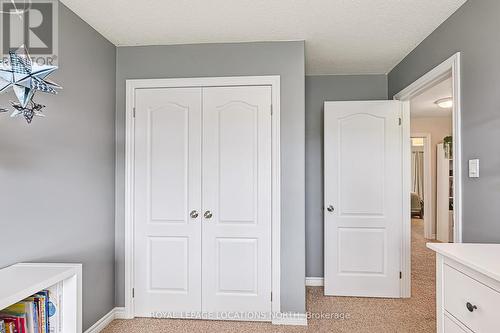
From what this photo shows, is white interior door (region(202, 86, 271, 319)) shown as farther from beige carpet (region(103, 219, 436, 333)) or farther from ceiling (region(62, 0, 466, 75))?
ceiling (region(62, 0, 466, 75))


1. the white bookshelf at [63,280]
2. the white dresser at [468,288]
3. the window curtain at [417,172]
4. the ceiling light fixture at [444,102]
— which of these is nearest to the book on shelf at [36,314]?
the white bookshelf at [63,280]

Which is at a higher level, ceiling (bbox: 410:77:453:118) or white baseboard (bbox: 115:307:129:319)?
ceiling (bbox: 410:77:453:118)

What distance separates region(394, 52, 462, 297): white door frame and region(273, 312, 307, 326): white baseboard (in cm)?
123

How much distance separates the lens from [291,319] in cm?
258

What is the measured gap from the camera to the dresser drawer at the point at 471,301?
41.5 inches

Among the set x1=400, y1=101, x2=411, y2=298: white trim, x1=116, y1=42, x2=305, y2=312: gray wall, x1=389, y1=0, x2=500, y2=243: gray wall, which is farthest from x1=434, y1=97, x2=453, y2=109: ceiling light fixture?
→ x1=116, y1=42, x2=305, y2=312: gray wall

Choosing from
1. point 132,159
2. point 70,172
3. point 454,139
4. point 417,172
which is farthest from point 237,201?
point 417,172

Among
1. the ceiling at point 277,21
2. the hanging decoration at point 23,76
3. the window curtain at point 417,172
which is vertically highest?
the ceiling at point 277,21

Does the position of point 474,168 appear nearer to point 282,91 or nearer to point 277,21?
point 282,91

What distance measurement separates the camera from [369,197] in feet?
10.4

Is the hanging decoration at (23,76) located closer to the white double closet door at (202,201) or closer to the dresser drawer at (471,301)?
the white double closet door at (202,201)

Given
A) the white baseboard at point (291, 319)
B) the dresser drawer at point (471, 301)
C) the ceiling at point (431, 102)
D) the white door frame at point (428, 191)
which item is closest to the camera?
the dresser drawer at point (471, 301)

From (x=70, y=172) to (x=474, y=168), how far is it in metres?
2.66

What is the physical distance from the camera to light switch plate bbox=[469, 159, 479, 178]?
1868mm
